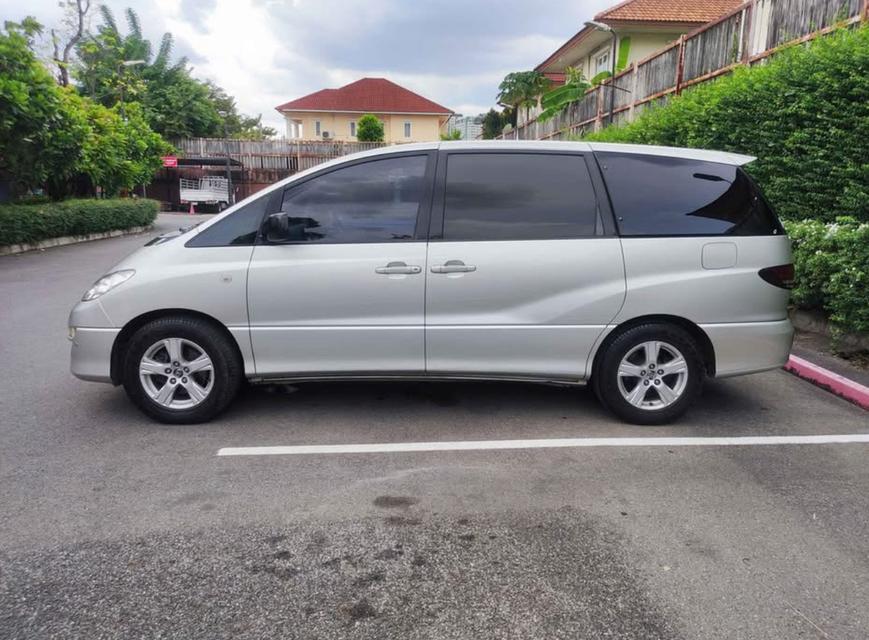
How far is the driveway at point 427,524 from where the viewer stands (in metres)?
2.58

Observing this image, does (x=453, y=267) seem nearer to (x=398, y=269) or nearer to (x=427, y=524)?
(x=398, y=269)

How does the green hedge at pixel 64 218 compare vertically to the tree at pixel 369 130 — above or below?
below

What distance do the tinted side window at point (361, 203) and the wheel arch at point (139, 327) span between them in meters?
0.80

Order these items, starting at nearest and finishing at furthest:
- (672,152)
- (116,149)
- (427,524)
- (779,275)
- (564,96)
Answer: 1. (427,524)
2. (779,275)
3. (672,152)
4. (116,149)
5. (564,96)

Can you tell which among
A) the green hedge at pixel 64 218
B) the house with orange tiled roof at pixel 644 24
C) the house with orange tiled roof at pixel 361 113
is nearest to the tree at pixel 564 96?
the house with orange tiled roof at pixel 644 24

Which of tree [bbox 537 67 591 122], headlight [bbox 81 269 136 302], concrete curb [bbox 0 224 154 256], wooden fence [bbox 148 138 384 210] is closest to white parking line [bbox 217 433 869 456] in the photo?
headlight [bbox 81 269 136 302]

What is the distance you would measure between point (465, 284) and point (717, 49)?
10419 mm

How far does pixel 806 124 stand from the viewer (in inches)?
283

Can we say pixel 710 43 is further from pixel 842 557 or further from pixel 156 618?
pixel 156 618

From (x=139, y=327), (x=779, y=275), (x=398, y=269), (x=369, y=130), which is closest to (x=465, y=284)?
(x=398, y=269)

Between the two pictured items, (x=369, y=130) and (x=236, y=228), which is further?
(x=369, y=130)

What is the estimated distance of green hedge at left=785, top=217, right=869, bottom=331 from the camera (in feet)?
→ 19.1

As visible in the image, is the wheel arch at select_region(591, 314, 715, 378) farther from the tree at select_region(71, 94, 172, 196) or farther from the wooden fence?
the wooden fence

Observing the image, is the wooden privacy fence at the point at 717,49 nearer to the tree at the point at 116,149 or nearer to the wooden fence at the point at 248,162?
the tree at the point at 116,149
